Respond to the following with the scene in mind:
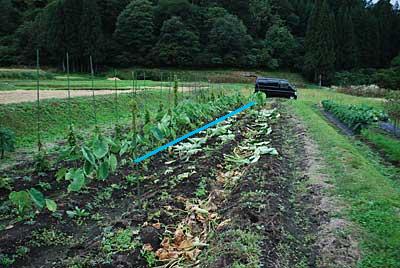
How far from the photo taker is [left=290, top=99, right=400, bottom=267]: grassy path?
362 cm

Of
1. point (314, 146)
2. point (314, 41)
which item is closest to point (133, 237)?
point (314, 146)

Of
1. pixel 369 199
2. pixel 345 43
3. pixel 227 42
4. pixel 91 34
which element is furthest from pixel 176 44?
pixel 369 199

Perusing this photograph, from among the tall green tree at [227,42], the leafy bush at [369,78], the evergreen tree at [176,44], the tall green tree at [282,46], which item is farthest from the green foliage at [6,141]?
the tall green tree at [282,46]

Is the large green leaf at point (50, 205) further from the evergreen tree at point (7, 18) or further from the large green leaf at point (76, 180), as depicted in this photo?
the evergreen tree at point (7, 18)

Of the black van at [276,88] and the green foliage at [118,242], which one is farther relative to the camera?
the black van at [276,88]

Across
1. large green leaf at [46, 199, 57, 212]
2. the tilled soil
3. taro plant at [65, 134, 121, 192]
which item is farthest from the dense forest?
large green leaf at [46, 199, 57, 212]

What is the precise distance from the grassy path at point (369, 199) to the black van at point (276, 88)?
40.8ft

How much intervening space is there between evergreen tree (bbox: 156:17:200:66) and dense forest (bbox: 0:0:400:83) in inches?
4.4

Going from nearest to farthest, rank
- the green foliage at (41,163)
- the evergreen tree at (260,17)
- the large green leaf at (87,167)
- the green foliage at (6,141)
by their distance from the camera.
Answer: the large green leaf at (87,167)
the green foliage at (41,163)
the green foliage at (6,141)
the evergreen tree at (260,17)

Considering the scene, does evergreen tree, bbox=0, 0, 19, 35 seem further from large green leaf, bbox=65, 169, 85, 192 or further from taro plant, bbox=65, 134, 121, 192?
large green leaf, bbox=65, 169, 85, 192

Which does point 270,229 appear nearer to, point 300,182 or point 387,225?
point 387,225

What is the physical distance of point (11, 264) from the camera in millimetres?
3453

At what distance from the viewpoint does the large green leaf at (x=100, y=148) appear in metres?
4.32

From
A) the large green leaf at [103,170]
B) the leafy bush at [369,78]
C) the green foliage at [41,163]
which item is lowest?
the green foliage at [41,163]
